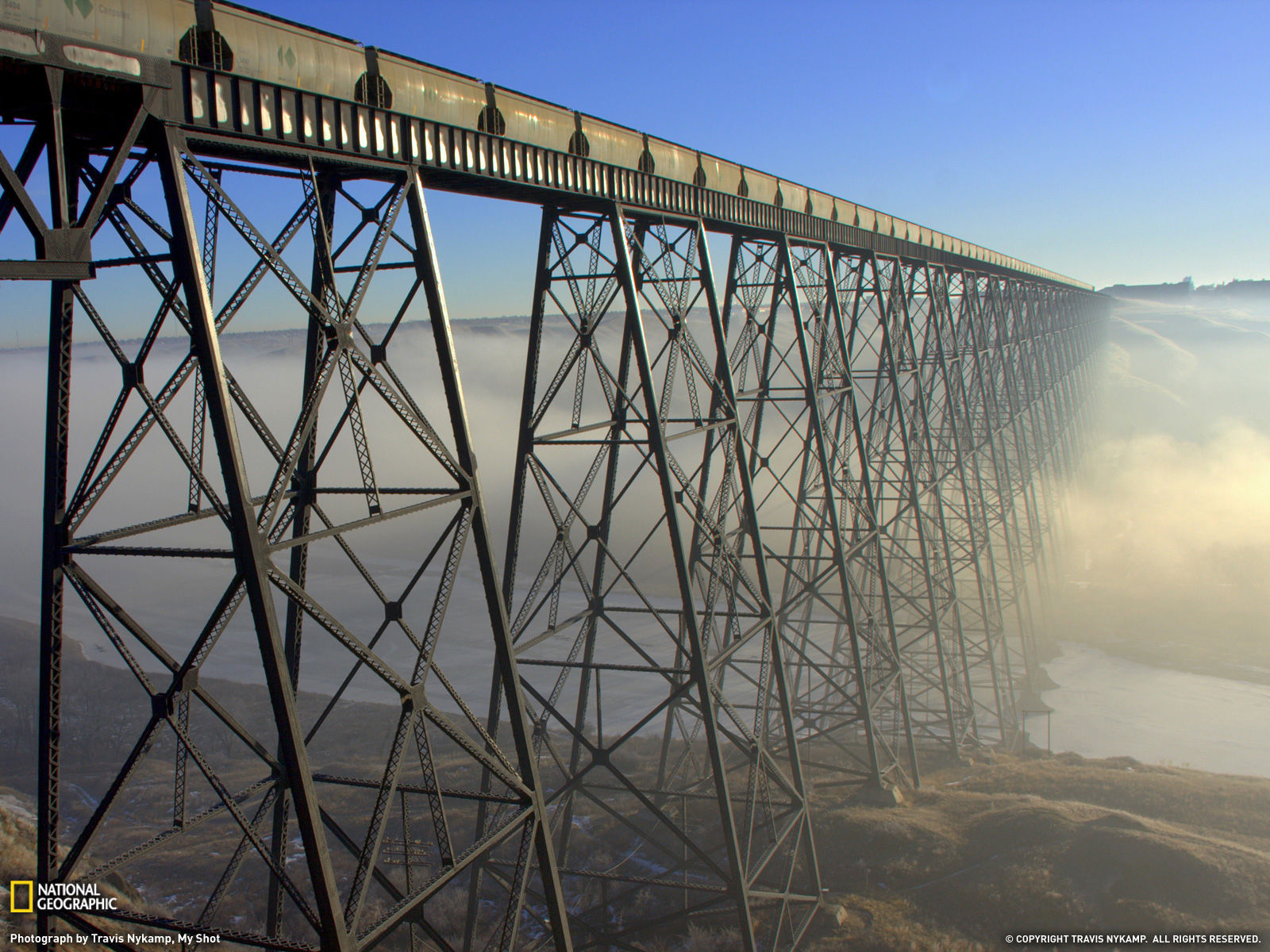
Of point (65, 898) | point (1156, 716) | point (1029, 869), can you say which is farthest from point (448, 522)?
point (1156, 716)

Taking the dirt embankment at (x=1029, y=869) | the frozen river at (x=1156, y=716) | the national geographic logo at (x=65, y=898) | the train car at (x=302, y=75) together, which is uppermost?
the train car at (x=302, y=75)

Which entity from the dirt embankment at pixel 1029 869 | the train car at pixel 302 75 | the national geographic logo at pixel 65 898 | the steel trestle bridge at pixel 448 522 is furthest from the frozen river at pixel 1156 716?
the national geographic logo at pixel 65 898

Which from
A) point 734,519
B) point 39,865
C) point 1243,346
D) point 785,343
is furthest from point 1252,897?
point 1243,346

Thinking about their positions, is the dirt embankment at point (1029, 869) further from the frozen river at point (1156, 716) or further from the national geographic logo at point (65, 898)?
the national geographic logo at point (65, 898)

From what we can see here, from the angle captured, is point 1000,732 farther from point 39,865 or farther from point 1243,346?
point 1243,346

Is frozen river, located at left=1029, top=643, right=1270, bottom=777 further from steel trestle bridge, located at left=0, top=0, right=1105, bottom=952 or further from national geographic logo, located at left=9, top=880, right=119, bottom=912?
national geographic logo, located at left=9, top=880, right=119, bottom=912

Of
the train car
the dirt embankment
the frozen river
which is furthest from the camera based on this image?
the frozen river

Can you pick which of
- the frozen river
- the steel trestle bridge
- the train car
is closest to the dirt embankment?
→ the steel trestle bridge

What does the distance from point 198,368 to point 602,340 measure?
264 ft

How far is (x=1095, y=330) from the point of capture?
52.3 metres

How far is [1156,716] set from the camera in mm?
22484

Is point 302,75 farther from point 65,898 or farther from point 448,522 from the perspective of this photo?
point 448,522

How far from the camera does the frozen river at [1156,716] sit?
65.3ft

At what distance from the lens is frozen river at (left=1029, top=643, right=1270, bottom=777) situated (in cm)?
1989
